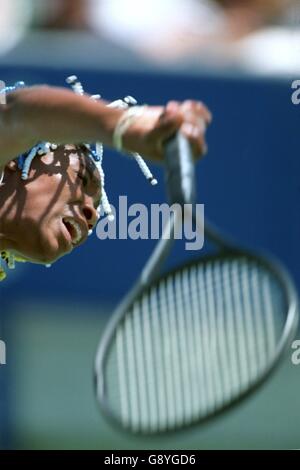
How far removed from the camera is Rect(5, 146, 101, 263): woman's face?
7.34 ft

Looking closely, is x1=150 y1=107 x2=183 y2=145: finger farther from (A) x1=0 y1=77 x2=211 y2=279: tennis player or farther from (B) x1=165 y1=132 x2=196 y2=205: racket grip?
(A) x1=0 y1=77 x2=211 y2=279: tennis player

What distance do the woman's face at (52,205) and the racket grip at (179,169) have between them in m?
0.44

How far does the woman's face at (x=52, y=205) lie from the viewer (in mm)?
2238

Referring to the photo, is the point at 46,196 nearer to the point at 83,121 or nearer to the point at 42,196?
the point at 42,196

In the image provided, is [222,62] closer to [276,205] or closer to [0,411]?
[276,205]

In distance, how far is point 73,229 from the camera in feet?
7.45

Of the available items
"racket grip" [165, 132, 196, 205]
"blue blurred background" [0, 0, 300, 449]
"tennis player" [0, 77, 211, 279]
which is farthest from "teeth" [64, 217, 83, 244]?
"blue blurred background" [0, 0, 300, 449]

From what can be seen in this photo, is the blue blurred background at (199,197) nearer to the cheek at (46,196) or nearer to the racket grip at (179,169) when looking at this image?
the cheek at (46,196)

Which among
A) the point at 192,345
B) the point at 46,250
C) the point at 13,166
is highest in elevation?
the point at 13,166

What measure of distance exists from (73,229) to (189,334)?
1.01 feet

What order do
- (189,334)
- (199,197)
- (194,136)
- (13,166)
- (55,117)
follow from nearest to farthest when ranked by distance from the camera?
1. (194,136)
2. (55,117)
3. (13,166)
4. (189,334)
5. (199,197)

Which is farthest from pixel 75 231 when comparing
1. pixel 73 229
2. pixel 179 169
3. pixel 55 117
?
pixel 179 169

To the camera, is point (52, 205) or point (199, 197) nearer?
point (52, 205)
